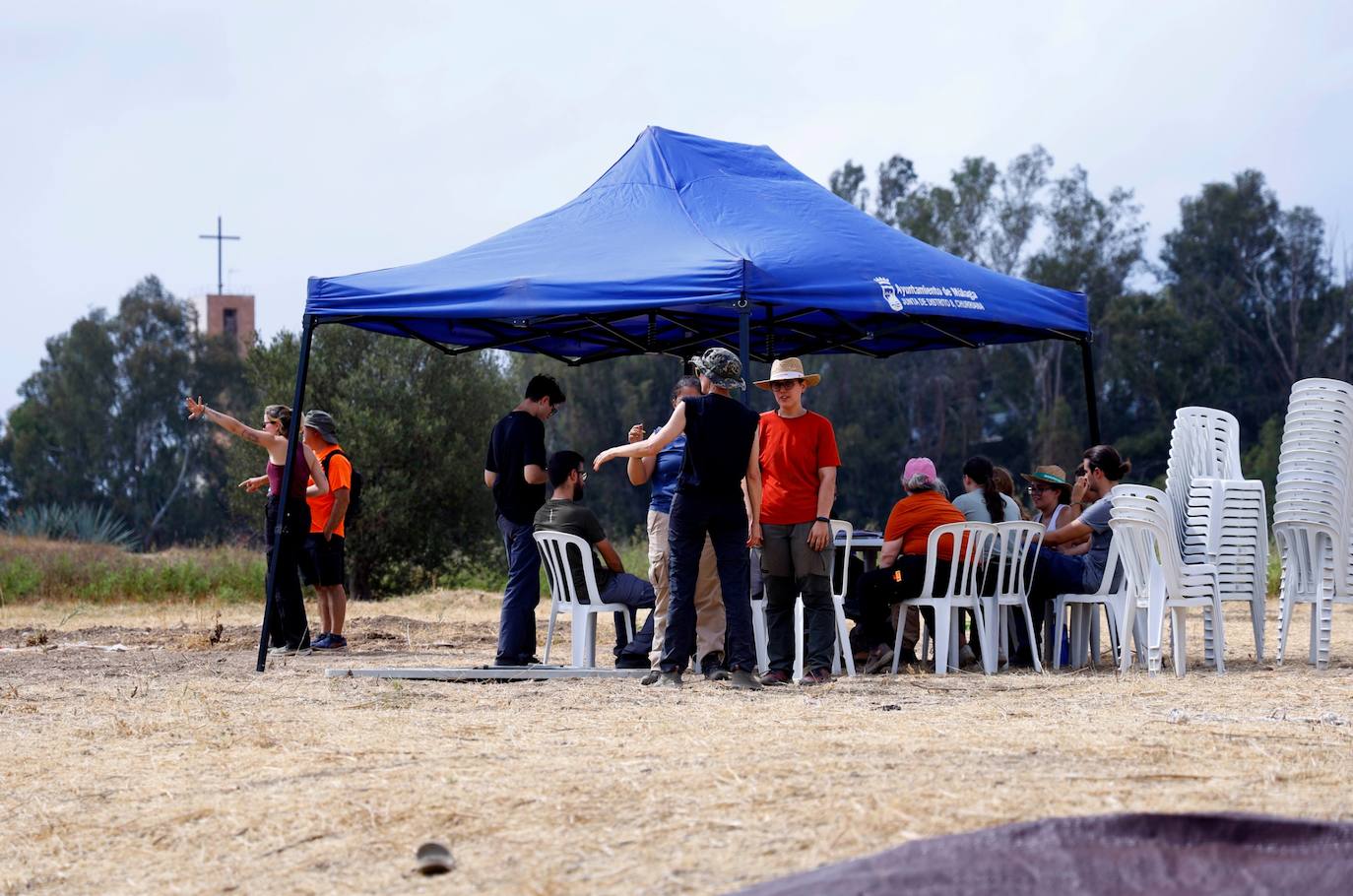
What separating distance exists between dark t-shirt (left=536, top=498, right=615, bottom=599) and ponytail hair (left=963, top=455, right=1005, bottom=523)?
2.14 m

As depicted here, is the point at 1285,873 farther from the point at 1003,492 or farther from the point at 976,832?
the point at 1003,492

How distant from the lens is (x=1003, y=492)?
360 inches

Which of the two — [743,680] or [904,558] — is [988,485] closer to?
[904,558]

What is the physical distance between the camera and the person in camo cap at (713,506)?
687cm

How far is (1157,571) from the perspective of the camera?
7535 mm

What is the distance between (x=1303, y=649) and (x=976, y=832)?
681 cm

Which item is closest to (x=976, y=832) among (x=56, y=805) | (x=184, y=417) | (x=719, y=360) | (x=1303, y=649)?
(x=56, y=805)

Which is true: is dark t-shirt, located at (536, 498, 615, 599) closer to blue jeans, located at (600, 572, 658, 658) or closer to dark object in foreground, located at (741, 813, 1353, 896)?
blue jeans, located at (600, 572, 658, 658)

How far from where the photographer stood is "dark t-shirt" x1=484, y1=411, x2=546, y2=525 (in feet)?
26.7

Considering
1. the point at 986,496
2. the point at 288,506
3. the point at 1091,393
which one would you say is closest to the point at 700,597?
the point at 986,496

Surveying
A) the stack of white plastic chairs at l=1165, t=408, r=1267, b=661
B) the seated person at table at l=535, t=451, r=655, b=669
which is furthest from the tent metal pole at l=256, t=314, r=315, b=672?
the stack of white plastic chairs at l=1165, t=408, r=1267, b=661

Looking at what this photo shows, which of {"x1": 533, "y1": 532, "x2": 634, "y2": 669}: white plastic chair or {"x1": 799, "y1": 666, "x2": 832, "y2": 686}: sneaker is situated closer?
{"x1": 799, "y1": 666, "x2": 832, "y2": 686}: sneaker

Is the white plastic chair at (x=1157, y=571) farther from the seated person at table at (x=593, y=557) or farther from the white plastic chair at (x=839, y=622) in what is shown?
the seated person at table at (x=593, y=557)

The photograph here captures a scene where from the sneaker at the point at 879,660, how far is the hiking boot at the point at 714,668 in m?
0.90
